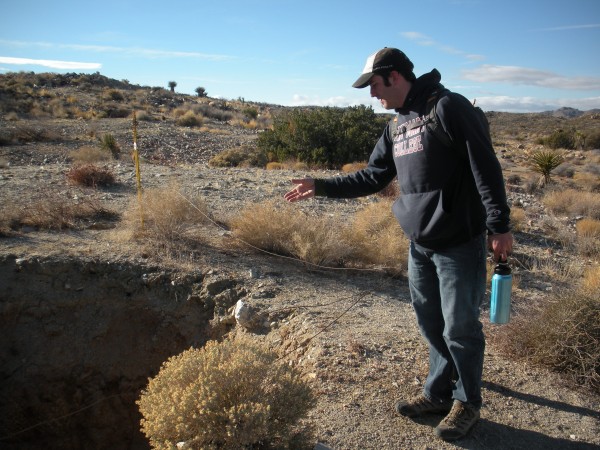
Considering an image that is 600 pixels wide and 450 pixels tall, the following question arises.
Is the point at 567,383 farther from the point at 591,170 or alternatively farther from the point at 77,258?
the point at 591,170

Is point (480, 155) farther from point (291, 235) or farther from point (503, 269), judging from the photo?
point (291, 235)

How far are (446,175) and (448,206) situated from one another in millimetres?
163

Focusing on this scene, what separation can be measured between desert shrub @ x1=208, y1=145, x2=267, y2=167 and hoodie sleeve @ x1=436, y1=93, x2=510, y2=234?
44.0ft

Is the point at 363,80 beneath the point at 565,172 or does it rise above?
above

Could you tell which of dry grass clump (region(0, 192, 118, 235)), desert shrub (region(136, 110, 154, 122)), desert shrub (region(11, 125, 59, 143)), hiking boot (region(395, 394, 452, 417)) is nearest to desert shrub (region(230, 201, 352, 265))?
dry grass clump (region(0, 192, 118, 235))

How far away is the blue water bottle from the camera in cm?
279

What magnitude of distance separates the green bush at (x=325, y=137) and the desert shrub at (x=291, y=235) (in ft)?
26.7

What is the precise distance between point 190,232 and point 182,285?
123cm

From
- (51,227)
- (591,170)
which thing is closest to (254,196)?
(51,227)

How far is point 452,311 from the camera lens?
9.00ft

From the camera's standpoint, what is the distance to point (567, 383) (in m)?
3.64

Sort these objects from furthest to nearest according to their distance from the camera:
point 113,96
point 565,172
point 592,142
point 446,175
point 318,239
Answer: point 113,96 → point 592,142 → point 565,172 → point 318,239 → point 446,175

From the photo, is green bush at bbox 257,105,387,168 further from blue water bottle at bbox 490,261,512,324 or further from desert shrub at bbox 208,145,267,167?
blue water bottle at bbox 490,261,512,324

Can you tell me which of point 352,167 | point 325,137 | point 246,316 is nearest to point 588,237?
point 246,316
